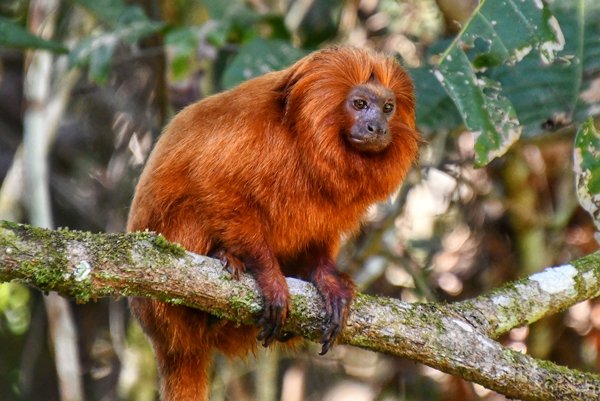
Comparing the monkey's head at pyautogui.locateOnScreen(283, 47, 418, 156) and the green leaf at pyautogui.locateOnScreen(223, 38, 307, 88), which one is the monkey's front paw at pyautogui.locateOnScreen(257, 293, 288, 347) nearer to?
the monkey's head at pyautogui.locateOnScreen(283, 47, 418, 156)

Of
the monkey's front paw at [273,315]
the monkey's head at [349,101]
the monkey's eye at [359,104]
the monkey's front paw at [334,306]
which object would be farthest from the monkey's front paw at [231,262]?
the monkey's eye at [359,104]

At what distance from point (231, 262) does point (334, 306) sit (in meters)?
0.37

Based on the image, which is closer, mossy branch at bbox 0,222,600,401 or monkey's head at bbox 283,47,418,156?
mossy branch at bbox 0,222,600,401

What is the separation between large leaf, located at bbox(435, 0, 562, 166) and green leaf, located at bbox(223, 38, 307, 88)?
45.5 inches

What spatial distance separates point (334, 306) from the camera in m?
3.05

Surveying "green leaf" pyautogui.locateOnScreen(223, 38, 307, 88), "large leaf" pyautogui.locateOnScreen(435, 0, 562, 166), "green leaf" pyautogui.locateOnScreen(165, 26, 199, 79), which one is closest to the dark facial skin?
"large leaf" pyautogui.locateOnScreen(435, 0, 562, 166)

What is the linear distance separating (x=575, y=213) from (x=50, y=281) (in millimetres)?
3981

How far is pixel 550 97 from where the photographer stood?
13.5ft

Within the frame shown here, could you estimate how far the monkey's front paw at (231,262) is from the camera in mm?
2925

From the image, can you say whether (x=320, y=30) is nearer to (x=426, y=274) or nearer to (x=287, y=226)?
(x=426, y=274)

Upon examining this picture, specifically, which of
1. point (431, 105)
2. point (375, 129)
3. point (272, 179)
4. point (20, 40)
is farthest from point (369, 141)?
point (20, 40)

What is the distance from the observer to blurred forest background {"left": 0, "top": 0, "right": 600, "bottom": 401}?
4844 millimetres

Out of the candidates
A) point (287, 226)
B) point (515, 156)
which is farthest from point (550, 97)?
point (287, 226)

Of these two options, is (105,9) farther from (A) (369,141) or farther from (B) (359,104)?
(A) (369,141)
